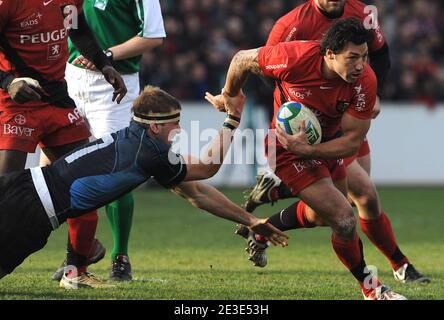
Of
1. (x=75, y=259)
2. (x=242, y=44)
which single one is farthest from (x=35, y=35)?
(x=242, y=44)

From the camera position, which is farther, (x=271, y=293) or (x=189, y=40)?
(x=189, y=40)

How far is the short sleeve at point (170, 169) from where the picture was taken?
6496 mm

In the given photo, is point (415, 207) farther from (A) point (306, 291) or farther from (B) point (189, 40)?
(A) point (306, 291)

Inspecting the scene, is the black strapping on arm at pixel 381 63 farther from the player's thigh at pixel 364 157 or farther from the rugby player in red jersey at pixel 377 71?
the player's thigh at pixel 364 157

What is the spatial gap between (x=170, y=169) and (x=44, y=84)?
157 centimetres

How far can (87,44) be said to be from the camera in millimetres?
7898

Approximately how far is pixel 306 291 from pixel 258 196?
62.7 inches

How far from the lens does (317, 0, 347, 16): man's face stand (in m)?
8.23

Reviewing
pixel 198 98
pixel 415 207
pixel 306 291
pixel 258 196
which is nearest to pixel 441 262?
pixel 258 196

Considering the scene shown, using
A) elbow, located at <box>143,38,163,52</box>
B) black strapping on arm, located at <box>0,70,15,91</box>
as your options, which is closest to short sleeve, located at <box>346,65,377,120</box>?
elbow, located at <box>143,38,163,52</box>

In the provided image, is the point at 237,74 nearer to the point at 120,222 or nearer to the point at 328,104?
the point at 328,104
